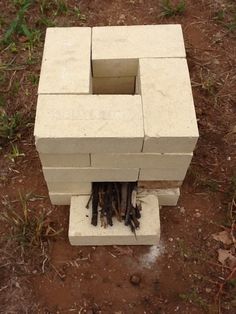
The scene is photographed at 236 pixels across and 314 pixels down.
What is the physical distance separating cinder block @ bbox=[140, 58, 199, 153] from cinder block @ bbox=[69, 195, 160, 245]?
63 cm

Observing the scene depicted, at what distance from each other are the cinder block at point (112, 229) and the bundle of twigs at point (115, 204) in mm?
45

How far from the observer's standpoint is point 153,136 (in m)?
2.31

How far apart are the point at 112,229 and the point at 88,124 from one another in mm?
895

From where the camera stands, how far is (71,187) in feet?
9.37

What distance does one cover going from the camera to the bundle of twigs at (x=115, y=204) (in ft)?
9.24

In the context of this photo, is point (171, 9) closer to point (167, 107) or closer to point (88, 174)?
point (167, 107)

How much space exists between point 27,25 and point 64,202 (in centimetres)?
230

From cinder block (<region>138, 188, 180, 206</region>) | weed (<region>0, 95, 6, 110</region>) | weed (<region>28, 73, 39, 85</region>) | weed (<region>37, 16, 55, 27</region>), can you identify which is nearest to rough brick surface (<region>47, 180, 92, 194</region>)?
cinder block (<region>138, 188, 180, 206</region>)

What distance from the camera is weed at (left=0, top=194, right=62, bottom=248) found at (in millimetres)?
2918

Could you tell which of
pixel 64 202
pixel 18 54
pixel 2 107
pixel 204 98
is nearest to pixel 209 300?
pixel 64 202

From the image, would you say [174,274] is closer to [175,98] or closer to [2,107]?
[175,98]

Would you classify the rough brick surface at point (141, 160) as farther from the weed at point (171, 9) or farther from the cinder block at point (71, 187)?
the weed at point (171, 9)

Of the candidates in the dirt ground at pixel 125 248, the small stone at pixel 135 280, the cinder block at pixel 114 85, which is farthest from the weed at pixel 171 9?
the small stone at pixel 135 280

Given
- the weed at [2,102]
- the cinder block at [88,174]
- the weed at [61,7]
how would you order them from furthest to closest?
the weed at [61,7] < the weed at [2,102] < the cinder block at [88,174]
